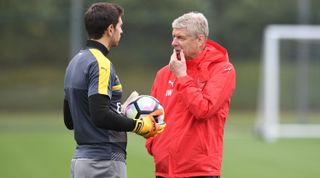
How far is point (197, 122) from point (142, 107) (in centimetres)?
39

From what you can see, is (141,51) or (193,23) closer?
(193,23)

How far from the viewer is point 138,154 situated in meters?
13.9

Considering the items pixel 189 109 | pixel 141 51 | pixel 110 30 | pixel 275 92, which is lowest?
pixel 275 92

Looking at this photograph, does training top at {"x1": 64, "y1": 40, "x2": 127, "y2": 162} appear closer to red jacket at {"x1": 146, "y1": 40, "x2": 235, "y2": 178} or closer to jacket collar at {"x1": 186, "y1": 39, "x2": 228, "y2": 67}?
red jacket at {"x1": 146, "y1": 40, "x2": 235, "y2": 178}

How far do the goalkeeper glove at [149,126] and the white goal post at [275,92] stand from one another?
13.4 m

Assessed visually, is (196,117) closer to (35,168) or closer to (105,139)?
(105,139)

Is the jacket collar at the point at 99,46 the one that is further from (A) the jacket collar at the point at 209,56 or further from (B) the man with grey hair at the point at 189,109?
(A) the jacket collar at the point at 209,56

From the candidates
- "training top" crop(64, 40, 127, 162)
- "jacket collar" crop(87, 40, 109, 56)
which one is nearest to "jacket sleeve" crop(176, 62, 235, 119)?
"training top" crop(64, 40, 127, 162)

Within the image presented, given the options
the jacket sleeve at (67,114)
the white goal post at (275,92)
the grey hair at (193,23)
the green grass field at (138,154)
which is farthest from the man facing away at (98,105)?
the white goal post at (275,92)

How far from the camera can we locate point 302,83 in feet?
67.7

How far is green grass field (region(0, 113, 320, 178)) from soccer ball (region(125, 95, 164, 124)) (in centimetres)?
550

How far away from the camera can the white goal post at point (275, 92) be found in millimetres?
18750

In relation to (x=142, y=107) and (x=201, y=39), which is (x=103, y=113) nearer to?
(x=142, y=107)

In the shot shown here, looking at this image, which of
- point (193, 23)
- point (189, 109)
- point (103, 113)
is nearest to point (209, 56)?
point (193, 23)
